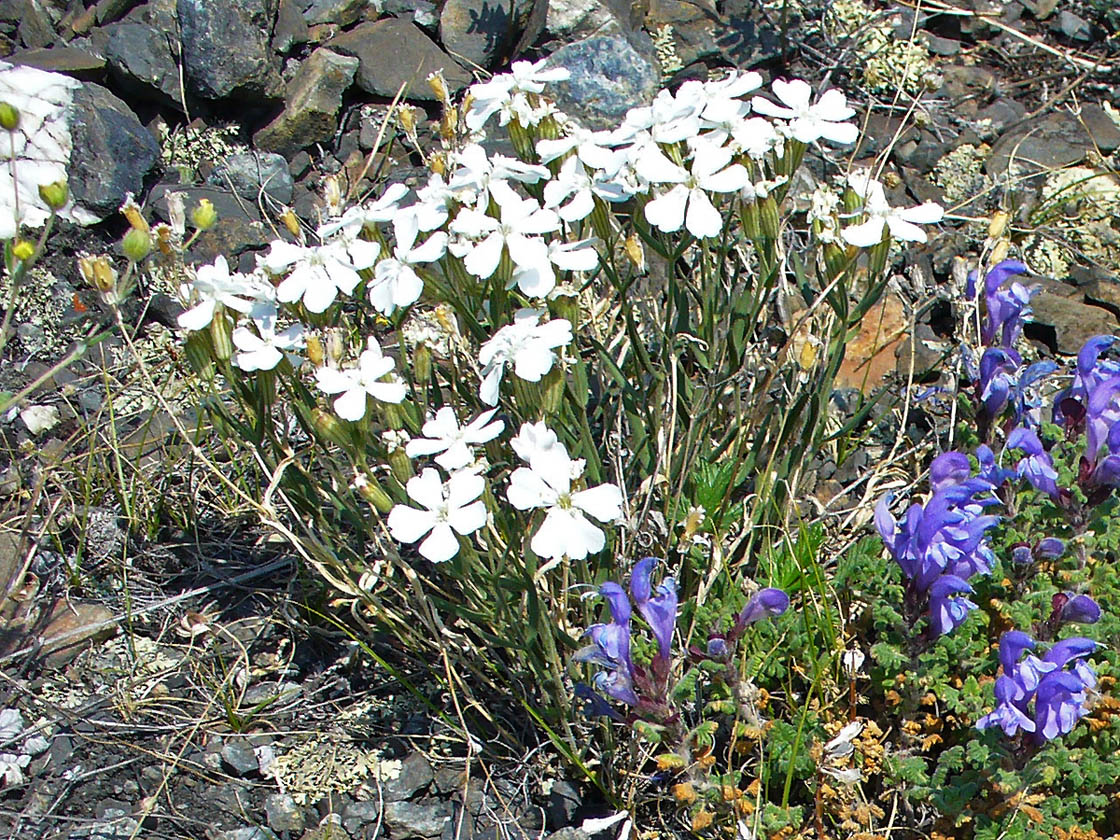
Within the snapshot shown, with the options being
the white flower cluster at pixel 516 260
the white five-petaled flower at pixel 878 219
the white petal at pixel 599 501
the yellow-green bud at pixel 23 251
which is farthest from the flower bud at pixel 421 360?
the white five-petaled flower at pixel 878 219

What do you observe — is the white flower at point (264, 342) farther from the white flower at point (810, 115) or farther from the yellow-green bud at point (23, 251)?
the white flower at point (810, 115)

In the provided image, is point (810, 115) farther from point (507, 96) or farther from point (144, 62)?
point (144, 62)

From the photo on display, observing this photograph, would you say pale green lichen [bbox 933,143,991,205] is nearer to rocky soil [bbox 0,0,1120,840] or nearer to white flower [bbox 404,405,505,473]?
rocky soil [bbox 0,0,1120,840]

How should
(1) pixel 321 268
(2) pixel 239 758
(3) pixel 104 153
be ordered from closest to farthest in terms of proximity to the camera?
(1) pixel 321 268, (2) pixel 239 758, (3) pixel 104 153

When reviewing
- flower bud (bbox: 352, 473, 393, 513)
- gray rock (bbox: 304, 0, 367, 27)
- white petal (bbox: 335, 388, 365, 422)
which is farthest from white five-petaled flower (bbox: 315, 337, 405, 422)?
gray rock (bbox: 304, 0, 367, 27)

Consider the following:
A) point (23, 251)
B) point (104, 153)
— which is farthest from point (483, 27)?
point (23, 251)

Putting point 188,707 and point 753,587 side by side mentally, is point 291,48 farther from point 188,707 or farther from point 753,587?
point 753,587
